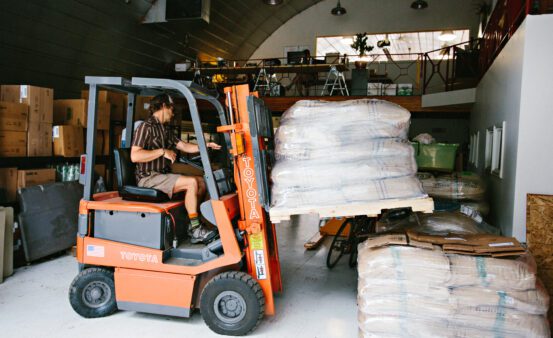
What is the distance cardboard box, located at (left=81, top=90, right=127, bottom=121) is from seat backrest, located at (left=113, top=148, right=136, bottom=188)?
4176mm

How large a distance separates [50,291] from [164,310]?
184 centimetres

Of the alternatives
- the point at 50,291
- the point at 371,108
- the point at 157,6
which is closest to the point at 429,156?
the point at 371,108

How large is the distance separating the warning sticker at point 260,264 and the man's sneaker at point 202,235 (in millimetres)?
432

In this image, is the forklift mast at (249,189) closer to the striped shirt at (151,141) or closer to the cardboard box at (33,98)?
the striped shirt at (151,141)

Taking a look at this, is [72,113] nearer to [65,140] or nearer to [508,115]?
[65,140]

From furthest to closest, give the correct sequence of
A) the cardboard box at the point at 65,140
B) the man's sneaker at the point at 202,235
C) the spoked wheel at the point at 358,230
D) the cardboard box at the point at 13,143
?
the cardboard box at the point at 65,140 → the cardboard box at the point at 13,143 → the spoked wheel at the point at 358,230 → the man's sneaker at the point at 202,235

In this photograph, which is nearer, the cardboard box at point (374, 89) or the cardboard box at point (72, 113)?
the cardboard box at point (72, 113)

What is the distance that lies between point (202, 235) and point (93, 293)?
1.21m

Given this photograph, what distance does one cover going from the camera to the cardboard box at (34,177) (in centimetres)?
611

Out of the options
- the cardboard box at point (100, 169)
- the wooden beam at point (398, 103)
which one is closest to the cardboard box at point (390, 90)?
the wooden beam at point (398, 103)

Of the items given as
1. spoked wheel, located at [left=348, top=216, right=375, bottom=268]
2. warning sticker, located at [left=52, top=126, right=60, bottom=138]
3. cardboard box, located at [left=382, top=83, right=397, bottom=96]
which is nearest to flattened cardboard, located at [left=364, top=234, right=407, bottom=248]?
spoked wheel, located at [left=348, top=216, right=375, bottom=268]

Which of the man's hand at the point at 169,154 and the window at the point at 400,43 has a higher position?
the window at the point at 400,43

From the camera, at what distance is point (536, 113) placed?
443cm

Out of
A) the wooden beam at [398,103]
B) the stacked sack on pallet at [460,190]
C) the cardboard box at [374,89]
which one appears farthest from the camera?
the cardboard box at [374,89]
